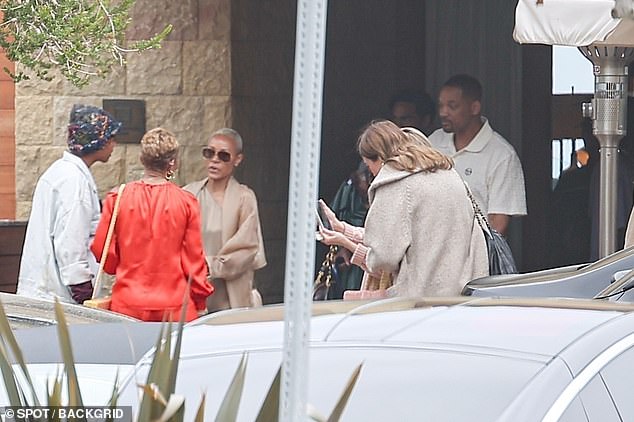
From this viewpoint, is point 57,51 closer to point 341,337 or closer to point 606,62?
point 606,62

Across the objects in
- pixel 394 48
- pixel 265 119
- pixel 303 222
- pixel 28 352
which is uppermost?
pixel 394 48

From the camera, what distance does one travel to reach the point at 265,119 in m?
9.12

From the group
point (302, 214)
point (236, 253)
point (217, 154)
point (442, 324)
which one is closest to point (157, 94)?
point (217, 154)

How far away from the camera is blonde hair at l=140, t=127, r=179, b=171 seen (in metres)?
6.11

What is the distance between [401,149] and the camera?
546cm

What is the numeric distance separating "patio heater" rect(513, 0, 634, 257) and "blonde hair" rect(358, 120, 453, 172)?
0.75 metres

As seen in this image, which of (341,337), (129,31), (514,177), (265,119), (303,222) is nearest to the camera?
(303,222)

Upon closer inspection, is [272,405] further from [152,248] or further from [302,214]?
[152,248]

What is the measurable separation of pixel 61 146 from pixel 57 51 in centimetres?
219

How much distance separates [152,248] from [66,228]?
0.53m

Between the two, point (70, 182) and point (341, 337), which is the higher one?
point (70, 182)

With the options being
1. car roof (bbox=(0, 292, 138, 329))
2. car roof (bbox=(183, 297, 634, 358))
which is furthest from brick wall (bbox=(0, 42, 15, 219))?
car roof (bbox=(183, 297, 634, 358))

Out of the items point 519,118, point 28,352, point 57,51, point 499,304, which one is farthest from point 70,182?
point 519,118

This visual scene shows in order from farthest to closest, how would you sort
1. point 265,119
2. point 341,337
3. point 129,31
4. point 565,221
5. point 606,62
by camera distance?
1. point 565,221
2. point 265,119
3. point 129,31
4. point 606,62
5. point 341,337
